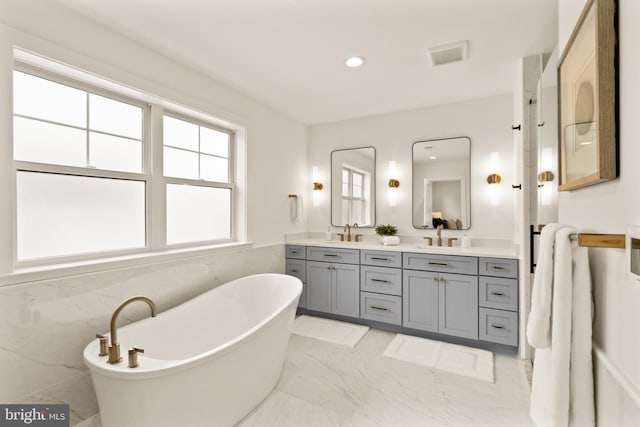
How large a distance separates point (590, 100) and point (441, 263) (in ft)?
7.19

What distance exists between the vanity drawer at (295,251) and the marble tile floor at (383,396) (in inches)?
47.1

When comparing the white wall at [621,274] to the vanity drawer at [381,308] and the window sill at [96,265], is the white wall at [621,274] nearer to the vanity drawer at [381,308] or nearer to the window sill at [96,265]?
the vanity drawer at [381,308]

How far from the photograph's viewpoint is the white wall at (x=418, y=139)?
319 centimetres

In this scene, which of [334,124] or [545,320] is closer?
[545,320]

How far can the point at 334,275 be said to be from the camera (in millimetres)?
3482

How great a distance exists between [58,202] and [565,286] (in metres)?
2.63

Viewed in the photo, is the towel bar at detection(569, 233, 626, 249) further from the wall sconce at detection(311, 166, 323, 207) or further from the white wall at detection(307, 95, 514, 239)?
the wall sconce at detection(311, 166, 323, 207)

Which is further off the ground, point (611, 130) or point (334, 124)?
point (334, 124)

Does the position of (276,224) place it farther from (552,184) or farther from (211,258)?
(552,184)

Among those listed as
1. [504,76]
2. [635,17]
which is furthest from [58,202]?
[504,76]

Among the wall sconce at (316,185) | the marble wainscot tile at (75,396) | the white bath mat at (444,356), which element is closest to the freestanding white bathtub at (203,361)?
the marble wainscot tile at (75,396)

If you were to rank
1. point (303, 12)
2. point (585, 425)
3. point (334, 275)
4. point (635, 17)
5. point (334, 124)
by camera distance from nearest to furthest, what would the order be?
point (635, 17)
point (585, 425)
point (303, 12)
point (334, 275)
point (334, 124)

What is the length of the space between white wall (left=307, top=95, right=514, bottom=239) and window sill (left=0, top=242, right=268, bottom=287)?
200cm

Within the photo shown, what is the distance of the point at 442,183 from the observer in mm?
3488
